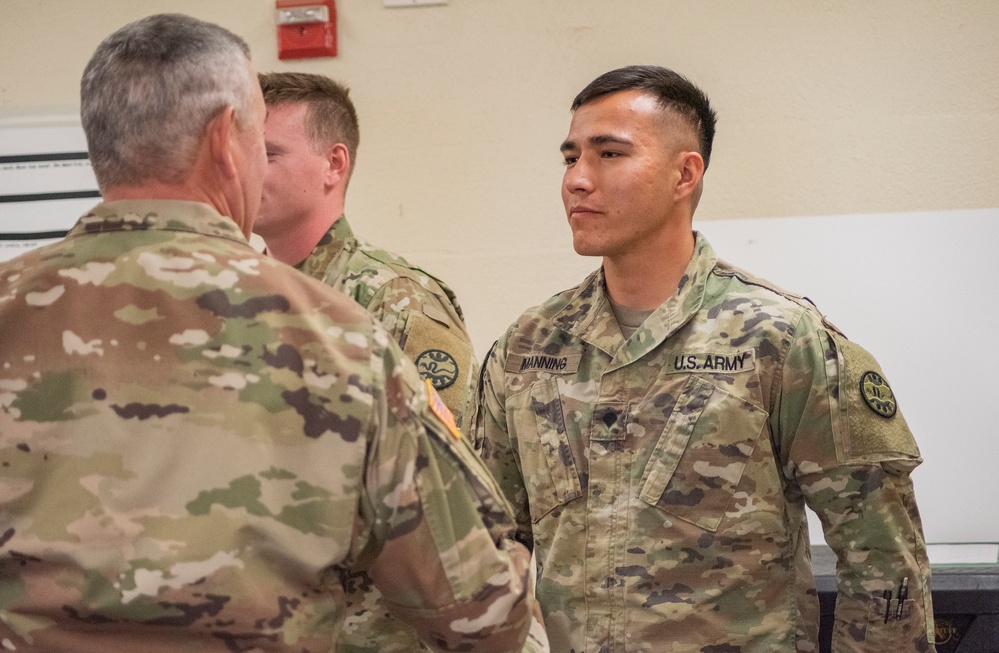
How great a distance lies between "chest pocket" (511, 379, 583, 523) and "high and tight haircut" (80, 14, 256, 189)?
31.7 inches

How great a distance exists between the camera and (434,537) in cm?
100

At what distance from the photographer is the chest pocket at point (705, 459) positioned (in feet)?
5.07

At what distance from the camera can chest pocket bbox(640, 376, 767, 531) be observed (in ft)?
5.07

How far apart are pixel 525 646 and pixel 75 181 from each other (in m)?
2.13

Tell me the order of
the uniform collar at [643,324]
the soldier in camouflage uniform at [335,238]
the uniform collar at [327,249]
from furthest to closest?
the uniform collar at [327,249] → the soldier in camouflage uniform at [335,238] → the uniform collar at [643,324]

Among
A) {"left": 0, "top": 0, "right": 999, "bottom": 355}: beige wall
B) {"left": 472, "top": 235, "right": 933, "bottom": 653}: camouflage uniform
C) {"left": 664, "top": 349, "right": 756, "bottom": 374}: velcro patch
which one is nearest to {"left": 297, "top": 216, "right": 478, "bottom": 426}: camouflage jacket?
{"left": 472, "top": 235, "right": 933, "bottom": 653}: camouflage uniform

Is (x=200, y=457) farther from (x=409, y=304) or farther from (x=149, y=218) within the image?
(x=409, y=304)

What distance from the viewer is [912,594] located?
1.52m

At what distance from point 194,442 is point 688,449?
2.80ft

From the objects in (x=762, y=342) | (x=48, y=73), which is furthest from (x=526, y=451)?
(x=48, y=73)

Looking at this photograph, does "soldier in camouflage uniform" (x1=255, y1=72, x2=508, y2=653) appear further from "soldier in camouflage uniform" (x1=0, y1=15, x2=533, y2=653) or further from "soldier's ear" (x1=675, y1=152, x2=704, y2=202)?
"soldier in camouflage uniform" (x1=0, y1=15, x2=533, y2=653)

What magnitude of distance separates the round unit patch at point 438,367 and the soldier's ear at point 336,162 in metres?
0.45

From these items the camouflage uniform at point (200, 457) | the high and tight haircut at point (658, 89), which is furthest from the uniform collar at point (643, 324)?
the camouflage uniform at point (200, 457)

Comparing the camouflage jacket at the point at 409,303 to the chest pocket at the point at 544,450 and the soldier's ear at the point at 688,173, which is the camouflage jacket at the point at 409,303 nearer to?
the chest pocket at the point at 544,450
